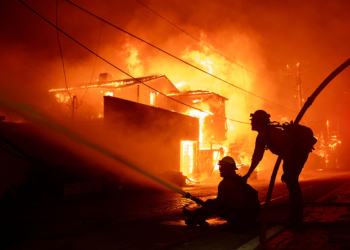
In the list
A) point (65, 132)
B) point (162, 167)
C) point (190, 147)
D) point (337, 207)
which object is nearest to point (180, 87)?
point (190, 147)

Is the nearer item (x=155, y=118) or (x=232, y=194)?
(x=232, y=194)

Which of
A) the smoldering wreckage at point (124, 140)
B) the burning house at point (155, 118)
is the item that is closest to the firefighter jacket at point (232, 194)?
the smoldering wreckage at point (124, 140)

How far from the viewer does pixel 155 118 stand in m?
20.1

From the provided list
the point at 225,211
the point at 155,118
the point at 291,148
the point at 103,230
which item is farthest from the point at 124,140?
the point at 291,148

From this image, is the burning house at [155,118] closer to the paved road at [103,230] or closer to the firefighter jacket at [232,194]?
the paved road at [103,230]

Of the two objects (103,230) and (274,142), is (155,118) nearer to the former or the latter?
(103,230)

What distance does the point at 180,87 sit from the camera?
1435 inches

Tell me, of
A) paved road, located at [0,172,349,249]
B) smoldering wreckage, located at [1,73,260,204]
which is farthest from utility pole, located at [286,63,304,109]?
paved road, located at [0,172,349,249]

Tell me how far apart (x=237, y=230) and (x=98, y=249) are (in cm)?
211

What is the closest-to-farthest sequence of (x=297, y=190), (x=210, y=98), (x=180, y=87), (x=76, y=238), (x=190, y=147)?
(x=76, y=238) → (x=297, y=190) → (x=190, y=147) → (x=210, y=98) → (x=180, y=87)

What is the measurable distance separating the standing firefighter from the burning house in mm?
11831

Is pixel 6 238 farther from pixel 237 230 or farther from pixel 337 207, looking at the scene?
pixel 337 207

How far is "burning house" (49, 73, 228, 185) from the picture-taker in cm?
1786

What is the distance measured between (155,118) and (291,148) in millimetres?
15430
